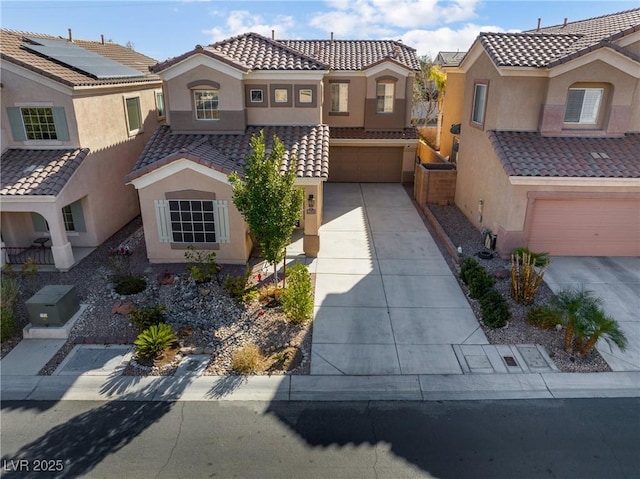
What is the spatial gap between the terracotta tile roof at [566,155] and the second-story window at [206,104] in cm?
1014

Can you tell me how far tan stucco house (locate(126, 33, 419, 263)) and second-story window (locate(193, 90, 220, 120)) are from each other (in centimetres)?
4

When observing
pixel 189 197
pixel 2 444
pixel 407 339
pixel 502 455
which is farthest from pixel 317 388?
pixel 189 197

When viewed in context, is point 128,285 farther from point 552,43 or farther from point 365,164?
point 552,43

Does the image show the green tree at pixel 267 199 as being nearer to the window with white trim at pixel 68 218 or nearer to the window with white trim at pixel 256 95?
the window with white trim at pixel 256 95

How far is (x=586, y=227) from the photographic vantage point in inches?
600

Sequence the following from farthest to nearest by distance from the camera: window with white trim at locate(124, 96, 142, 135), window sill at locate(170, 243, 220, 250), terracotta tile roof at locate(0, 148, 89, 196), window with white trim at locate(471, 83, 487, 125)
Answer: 1. window with white trim at locate(124, 96, 142, 135)
2. window with white trim at locate(471, 83, 487, 125)
3. window sill at locate(170, 243, 220, 250)
4. terracotta tile roof at locate(0, 148, 89, 196)

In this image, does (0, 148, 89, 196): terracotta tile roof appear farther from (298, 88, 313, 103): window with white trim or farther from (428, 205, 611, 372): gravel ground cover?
(428, 205, 611, 372): gravel ground cover

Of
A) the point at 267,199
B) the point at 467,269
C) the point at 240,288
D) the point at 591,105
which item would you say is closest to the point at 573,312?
the point at 467,269

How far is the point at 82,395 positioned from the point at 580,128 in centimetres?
1712

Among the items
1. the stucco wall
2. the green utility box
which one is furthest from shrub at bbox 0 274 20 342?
the stucco wall

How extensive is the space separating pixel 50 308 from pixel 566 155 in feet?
52.4

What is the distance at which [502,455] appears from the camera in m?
7.80

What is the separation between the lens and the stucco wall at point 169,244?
13891 mm

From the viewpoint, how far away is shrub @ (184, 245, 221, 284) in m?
13.4
